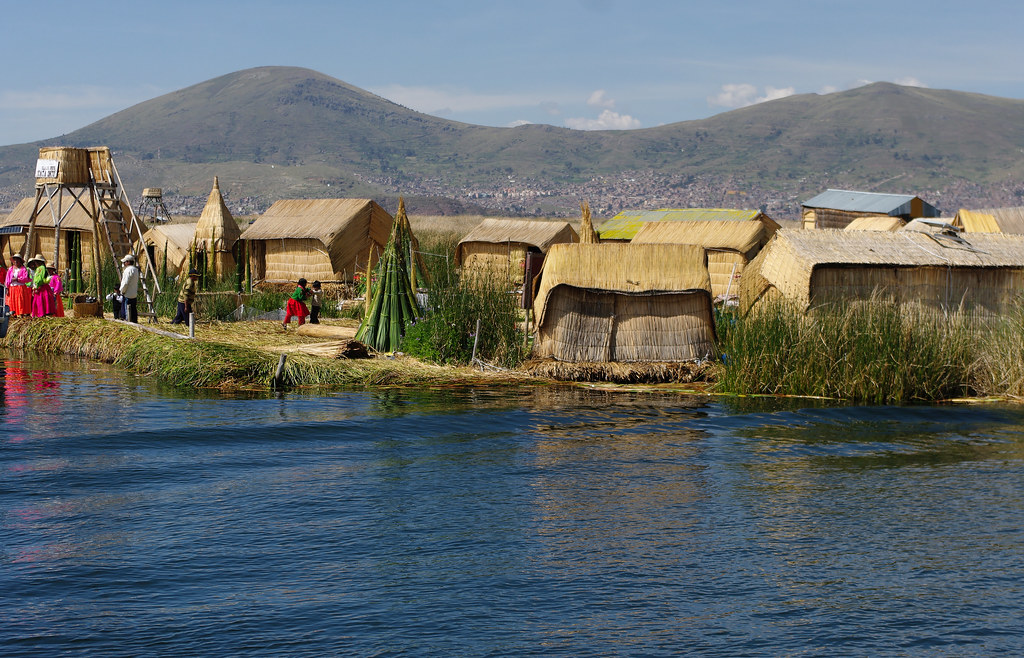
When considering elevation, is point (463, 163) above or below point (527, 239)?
above

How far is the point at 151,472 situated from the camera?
10828mm

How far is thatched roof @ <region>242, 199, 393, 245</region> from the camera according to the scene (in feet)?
94.1

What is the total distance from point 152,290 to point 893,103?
515 feet

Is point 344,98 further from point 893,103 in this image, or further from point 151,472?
point 151,472

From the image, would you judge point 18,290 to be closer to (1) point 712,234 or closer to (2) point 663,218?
(1) point 712,234

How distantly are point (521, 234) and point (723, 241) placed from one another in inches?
234

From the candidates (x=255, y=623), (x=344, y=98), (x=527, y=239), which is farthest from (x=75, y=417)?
(x=344, y=98)

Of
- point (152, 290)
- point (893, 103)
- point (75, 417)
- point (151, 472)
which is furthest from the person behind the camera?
point (893, 103)

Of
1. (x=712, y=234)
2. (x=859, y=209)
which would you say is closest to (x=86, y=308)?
(x=712, y=234)

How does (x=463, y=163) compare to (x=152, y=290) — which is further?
(x=463, y=163)

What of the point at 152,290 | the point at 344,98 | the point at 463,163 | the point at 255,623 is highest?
the point at 344,98

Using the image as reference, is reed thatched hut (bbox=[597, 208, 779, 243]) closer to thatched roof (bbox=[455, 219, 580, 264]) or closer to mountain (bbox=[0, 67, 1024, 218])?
thatched roof (bbox=[455, 219, 580, 264])

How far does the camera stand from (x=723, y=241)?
94.4ft

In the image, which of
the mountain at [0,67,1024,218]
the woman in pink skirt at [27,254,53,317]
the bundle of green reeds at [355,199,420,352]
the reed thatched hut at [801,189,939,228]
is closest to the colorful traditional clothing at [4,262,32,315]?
the woman in pink skirt at [27,254,53,317]
